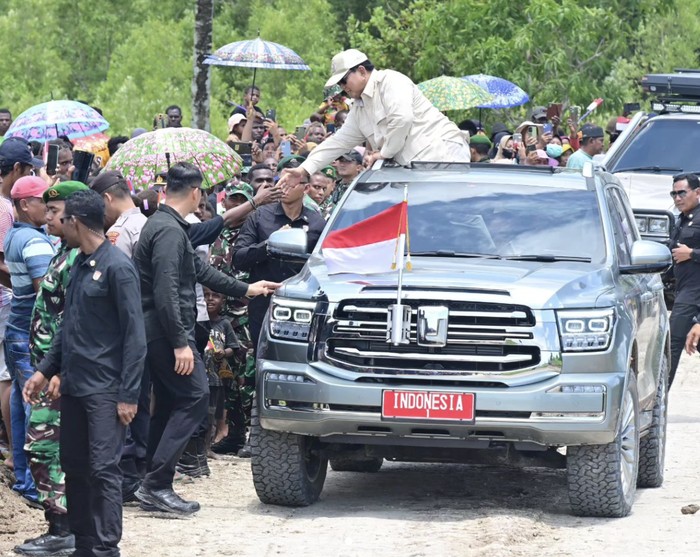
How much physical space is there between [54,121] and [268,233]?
427 centimetres

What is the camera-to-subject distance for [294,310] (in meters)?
9.43

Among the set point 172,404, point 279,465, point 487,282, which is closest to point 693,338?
point 487,282

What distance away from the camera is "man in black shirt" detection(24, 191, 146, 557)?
7898 mm

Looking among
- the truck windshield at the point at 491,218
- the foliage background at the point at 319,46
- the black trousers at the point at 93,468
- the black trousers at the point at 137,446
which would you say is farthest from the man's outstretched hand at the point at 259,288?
the foliage background at the point at 319,46

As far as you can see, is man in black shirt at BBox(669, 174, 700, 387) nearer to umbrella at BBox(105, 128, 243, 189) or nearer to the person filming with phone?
the person filming with phone

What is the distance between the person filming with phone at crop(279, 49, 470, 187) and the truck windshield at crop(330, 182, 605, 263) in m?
1.23

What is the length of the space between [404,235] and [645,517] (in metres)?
2.21

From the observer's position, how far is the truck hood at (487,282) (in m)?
9.09

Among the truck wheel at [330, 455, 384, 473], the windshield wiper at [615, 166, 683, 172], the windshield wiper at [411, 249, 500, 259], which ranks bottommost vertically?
the truck wheel at [330, 455, 384, 473]

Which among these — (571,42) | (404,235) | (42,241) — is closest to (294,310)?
(404,235)

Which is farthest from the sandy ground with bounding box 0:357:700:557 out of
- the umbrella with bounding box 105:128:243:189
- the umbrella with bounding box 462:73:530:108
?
the umbrella with bounding box 462:73:530:108

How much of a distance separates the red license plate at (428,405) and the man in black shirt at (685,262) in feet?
15.7

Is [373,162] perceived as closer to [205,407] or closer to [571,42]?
[205,407]

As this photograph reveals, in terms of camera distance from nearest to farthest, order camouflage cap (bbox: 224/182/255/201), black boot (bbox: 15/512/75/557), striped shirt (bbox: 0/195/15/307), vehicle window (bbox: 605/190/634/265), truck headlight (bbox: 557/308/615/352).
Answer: black boot (bbox: 15/512/75/557) → truck headlight (bbox: 557/308/615/352) → vehicle window (bbox: 605/190/634/265) → striped shirt (bbox: 0/195/15/307) → camouflage cap (bbox: 224/182/255/201)
